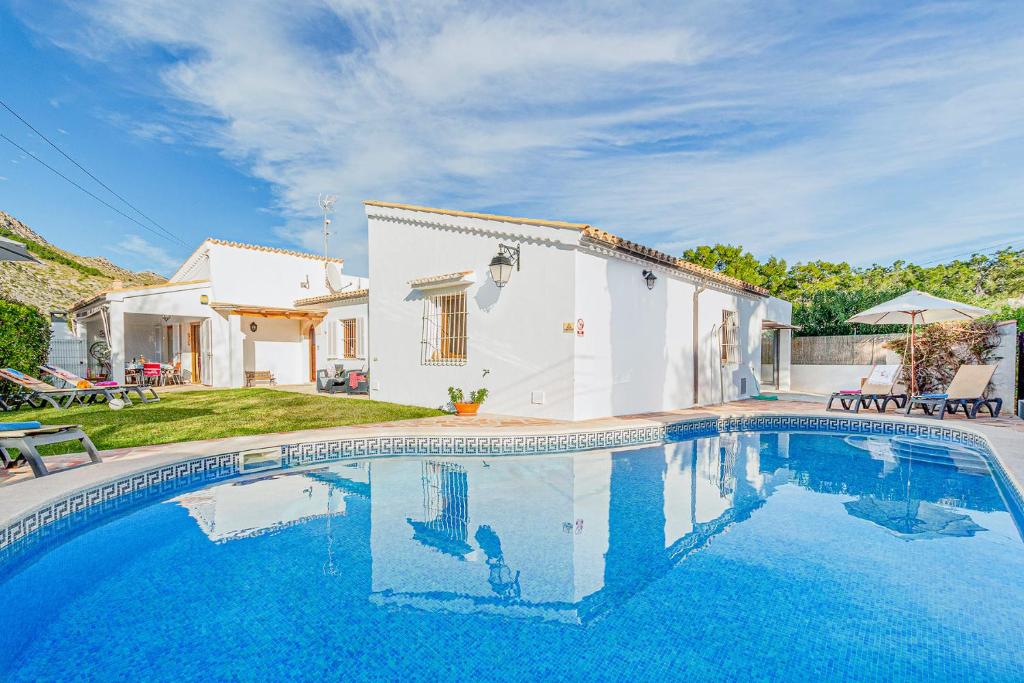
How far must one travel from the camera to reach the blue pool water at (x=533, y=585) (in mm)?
3082

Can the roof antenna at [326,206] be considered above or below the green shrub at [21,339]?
above

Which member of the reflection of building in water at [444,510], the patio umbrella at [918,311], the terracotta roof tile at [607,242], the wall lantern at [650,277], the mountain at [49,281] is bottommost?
the reflection of building in water at [444,510]

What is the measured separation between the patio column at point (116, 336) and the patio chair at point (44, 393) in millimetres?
2400

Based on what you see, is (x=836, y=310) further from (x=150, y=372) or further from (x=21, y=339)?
(x=21, y=339)

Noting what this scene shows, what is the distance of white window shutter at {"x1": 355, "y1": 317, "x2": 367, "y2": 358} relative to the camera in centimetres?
1866

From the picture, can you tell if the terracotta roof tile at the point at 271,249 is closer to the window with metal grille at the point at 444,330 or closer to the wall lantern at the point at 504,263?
the window with metal grille at the point at 444,330

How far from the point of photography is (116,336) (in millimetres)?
17250

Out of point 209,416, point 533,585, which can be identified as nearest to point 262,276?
point 209,416

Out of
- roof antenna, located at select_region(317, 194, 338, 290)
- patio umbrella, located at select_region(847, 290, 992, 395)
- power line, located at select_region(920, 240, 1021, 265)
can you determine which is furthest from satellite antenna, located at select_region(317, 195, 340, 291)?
power line, located at select_region(920, 240, 1021, 265)

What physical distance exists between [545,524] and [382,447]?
4.62 meters

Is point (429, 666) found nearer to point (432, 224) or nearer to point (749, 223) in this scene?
point (432, 224)

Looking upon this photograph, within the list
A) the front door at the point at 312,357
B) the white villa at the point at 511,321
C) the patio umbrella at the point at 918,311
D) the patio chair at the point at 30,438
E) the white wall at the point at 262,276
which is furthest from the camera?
the front door at the point at 312,357

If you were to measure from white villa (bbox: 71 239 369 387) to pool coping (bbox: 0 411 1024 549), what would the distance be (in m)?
10.3

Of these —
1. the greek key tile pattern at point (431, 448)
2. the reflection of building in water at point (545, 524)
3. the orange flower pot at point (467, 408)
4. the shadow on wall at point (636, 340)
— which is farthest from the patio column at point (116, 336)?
the shadow on wall at point (636, 340)
